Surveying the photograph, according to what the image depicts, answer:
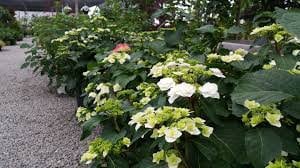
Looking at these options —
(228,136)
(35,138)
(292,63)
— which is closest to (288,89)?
(228,136)

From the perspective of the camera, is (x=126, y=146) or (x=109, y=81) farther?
(x=109, y=81)

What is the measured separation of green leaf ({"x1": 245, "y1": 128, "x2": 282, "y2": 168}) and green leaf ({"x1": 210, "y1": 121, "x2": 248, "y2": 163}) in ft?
0.24

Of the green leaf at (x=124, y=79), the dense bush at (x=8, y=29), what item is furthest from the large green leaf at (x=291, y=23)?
the dense bush at (x=8, y=29)

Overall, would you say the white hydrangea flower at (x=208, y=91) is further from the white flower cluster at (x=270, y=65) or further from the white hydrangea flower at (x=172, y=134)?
the white flower cluster at (x=270, y=65)

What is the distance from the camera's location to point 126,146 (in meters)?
1.44

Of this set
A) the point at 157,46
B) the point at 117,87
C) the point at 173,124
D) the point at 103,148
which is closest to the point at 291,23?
the point at 173,124

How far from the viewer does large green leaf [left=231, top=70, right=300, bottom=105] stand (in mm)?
927

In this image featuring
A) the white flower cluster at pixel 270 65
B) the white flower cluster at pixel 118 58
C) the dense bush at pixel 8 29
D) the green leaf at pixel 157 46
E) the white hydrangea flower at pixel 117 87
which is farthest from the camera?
the dense bush at pixel 8 29

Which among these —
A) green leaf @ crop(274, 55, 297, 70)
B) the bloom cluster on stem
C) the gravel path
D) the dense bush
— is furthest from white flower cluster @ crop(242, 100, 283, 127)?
the dense bush

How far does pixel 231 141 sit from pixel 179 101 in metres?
0.19

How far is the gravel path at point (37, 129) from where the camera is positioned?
8.51 feet

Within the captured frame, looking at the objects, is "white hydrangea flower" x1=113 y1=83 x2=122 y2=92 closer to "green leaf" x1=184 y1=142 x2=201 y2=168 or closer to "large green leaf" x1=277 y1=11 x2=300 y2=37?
"green leaf" x1=184 y1=142 x2=201 y2=168

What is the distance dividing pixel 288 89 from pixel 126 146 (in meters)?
0.68

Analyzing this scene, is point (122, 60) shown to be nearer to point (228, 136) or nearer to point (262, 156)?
point (228, 136)
